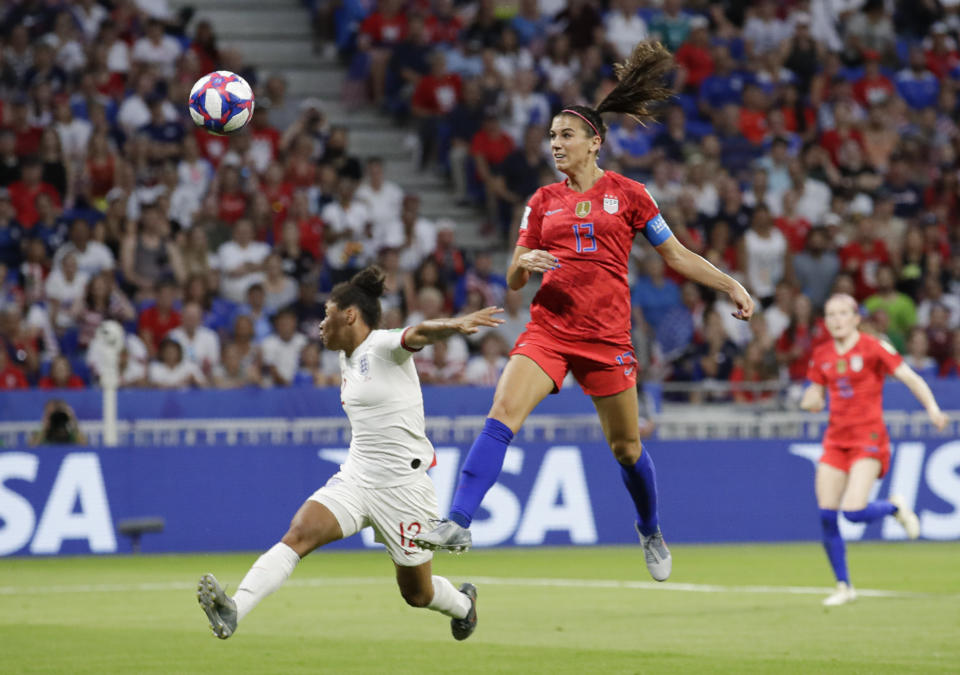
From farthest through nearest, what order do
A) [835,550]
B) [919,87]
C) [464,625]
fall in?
[919,87], [835,550], [464,625]

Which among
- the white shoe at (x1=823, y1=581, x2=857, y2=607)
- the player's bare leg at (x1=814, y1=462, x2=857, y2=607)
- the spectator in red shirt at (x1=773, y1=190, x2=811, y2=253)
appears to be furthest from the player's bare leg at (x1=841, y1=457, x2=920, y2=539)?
the spectator in red shirt at (x1=773, y1=190, x2=811, y2=253)

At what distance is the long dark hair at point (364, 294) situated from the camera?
8.72 m

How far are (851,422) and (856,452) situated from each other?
0.25 metres

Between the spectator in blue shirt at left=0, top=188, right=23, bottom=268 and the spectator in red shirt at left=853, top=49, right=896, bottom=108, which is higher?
the spectator in red shirt at left=853, top=49, right=896, bottom=108

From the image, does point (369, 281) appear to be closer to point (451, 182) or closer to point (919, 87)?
point (451, 182)

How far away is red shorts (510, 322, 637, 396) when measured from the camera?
349 inches

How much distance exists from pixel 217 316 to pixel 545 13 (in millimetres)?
9048

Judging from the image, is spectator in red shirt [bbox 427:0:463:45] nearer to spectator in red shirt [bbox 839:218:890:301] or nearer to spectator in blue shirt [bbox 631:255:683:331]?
spectator in blue shirt [bbox 631:255:683:331]

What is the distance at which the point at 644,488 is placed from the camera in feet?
31.3

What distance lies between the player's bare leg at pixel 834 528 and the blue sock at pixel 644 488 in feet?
10.4

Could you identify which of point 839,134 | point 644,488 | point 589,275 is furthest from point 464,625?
point 839,134

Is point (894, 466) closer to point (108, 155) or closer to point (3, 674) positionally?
point (108, 155)

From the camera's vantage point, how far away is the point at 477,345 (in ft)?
64.7

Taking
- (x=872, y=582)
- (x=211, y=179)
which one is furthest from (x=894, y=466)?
(x=211, y=179)
